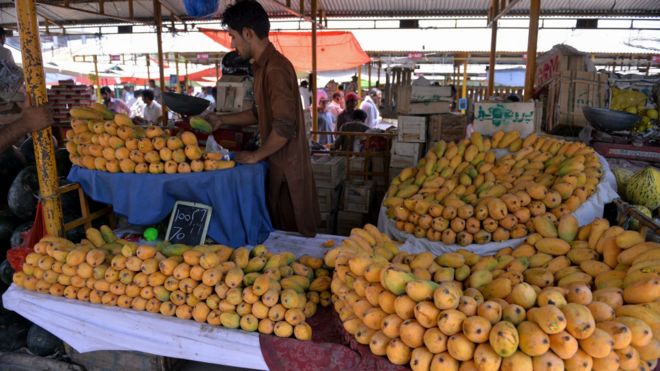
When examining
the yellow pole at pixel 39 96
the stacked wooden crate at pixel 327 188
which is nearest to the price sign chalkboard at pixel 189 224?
the yellow pole at pixel 39 96

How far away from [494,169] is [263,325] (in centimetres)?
233

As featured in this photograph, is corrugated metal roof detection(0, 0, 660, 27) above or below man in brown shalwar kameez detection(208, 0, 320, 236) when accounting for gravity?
above

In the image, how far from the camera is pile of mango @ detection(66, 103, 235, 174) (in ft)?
9.50

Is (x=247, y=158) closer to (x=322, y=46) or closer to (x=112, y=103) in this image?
(x=322, y=46)

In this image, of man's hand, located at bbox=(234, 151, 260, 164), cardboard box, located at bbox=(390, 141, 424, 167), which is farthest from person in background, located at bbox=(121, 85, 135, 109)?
man's hand, located at bbox=(234, 151, 260, 164)

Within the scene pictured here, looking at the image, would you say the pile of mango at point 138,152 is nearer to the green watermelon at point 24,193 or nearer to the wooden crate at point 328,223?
the green watermelon at point 24,193

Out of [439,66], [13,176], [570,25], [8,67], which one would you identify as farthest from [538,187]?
[439,66]

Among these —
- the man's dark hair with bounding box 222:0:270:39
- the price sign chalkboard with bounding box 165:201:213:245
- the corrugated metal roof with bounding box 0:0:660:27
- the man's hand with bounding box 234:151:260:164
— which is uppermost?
the corrugated metal roof with bounding box 0:0:660:27

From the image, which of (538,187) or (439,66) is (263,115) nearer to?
(538,187)

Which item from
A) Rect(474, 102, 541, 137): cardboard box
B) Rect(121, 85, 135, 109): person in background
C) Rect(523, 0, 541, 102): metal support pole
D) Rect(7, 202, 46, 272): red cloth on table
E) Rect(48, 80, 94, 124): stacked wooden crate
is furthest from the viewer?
Rect(121, 85, 135, 109): person in background

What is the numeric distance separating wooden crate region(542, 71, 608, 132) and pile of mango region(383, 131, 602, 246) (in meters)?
1.23

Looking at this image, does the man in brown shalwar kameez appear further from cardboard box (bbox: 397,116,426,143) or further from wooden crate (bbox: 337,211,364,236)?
cardboard box (bbox: 397,116,426,143)

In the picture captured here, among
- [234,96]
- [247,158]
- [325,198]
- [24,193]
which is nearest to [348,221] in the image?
[325,198]

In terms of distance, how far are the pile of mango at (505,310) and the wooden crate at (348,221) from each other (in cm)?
314
